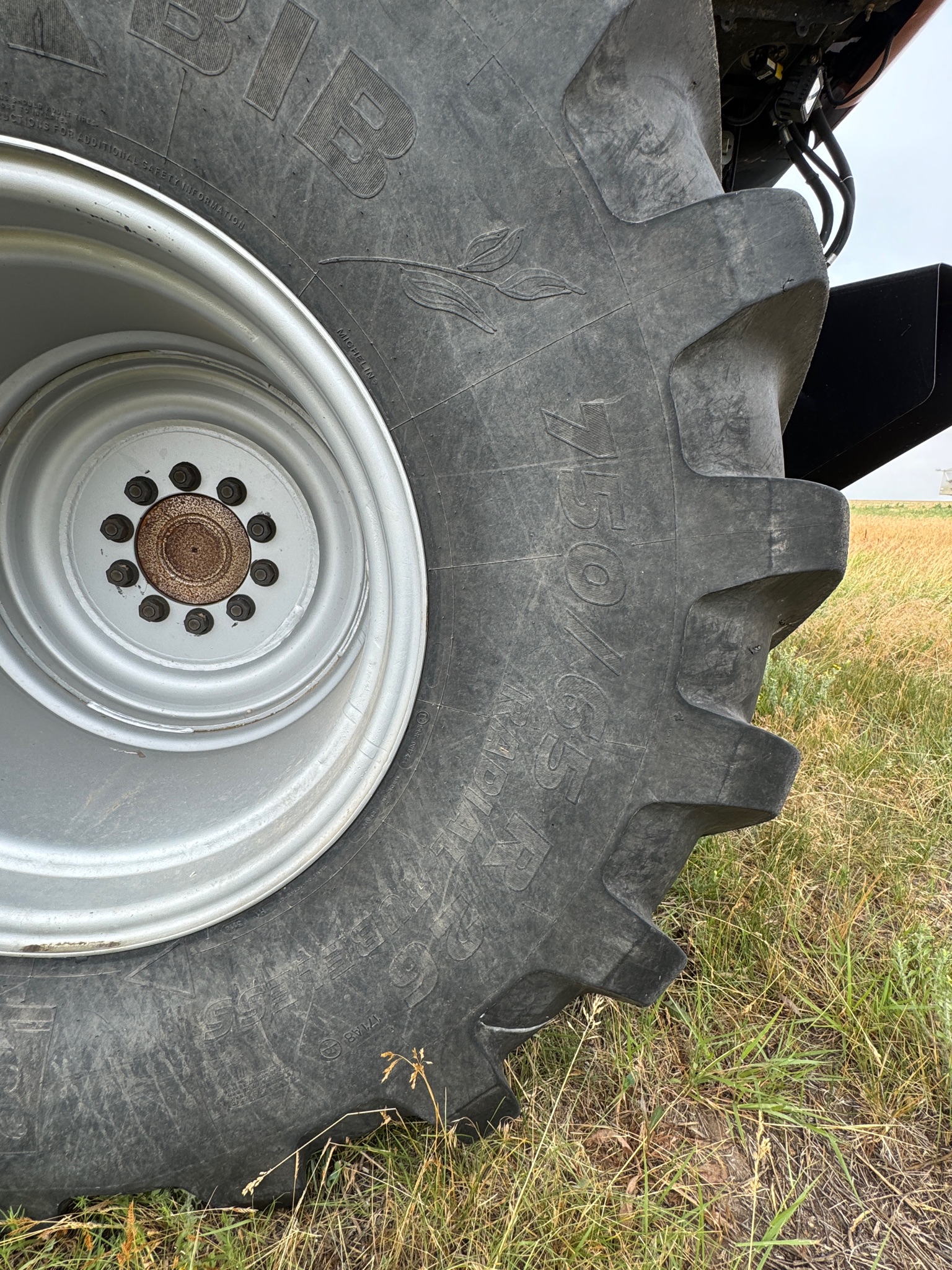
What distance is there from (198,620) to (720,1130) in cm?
119

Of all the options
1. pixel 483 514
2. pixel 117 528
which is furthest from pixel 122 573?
pixel 483 514

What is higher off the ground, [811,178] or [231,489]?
[811,178]

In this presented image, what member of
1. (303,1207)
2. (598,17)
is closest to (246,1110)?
(303,1207)

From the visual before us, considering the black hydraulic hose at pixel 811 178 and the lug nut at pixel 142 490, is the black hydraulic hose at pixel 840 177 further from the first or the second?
the lug nut at pixel 142 490

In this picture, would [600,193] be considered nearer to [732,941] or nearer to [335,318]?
[335,318]

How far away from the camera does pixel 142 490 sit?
53.6 inches

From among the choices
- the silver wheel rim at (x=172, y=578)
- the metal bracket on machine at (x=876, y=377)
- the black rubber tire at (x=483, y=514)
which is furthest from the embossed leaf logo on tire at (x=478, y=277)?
the metal bracket on machine at (x=876, y=377)

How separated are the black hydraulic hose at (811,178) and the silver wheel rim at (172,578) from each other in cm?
120

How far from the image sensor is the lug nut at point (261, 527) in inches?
53.5

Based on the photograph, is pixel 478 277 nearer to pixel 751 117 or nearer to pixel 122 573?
pixel 122 573

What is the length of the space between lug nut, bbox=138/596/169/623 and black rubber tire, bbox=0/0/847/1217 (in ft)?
1.89

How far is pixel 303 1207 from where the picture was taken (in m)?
1.10

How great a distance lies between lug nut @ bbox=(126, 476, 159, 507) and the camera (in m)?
1.36

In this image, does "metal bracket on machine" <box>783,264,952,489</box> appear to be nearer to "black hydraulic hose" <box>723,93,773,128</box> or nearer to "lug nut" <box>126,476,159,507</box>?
"black hydraulic hose" <box>723,93,773,128</box>
